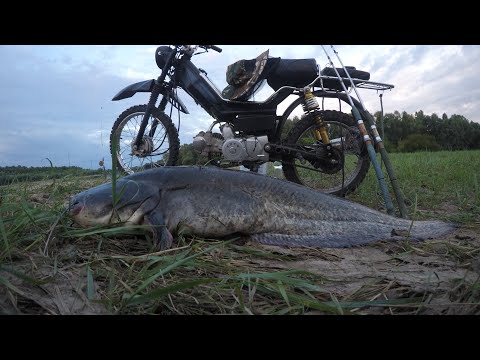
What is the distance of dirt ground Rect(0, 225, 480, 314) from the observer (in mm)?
970

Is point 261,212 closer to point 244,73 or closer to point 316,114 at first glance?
point 316,114

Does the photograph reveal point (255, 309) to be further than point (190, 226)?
No

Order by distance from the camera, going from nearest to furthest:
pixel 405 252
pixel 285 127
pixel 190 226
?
pixel 405 252 < pixel 190 226 < pixel 285 127

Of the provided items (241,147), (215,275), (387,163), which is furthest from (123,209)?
(241,147)

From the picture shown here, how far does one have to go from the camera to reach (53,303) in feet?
3.19

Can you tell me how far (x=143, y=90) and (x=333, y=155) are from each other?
2585 mm

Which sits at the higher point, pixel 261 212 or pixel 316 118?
pixel 316 118

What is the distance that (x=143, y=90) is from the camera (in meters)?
4.51

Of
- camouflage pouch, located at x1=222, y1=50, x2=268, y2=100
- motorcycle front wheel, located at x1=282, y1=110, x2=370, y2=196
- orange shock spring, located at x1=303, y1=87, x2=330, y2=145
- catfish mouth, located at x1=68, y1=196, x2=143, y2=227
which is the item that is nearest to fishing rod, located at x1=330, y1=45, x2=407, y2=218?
motorcycle front wheel, located at x1=282, y1=110, x2=370, y2=196

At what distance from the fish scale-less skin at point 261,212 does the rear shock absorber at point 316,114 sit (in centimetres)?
175

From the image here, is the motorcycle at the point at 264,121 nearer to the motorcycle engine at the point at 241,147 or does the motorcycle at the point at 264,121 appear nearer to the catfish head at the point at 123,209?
the motorcycle engine at the point at 241,147
